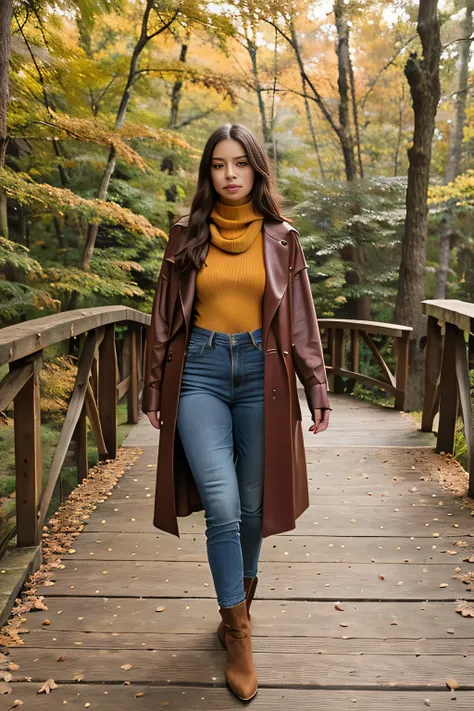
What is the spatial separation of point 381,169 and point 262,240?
16.9m

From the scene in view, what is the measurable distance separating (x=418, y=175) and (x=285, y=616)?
8.14 metres

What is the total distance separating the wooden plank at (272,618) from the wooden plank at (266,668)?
0.46ft

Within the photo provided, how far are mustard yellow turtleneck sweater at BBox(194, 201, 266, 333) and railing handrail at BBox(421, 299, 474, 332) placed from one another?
196cm

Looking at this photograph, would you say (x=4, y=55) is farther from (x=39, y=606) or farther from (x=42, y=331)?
(x=39, y=606)

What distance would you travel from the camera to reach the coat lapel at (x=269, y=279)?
2059 millimetres

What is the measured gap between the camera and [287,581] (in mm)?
2754

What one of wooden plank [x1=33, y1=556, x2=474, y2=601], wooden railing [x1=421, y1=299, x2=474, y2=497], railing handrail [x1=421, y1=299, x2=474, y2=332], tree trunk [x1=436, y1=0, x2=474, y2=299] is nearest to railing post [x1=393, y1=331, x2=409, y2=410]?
wooden railing [x1=421, y1=299, x2=474, y2=497]

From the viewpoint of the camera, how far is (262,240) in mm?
2133

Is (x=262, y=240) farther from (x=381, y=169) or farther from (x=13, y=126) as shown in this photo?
(x=381, y=169)

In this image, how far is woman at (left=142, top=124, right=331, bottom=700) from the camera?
78.4 inches

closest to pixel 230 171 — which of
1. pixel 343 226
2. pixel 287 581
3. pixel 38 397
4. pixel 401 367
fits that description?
pixel 38 397

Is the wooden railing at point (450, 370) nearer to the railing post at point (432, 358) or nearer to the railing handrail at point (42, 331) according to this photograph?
the railing post at point (432, 358)

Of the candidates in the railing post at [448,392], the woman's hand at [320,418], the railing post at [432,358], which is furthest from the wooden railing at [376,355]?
the woman's hand at [320,418]

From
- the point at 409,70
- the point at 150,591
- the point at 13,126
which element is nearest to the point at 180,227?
the point at 150,591
